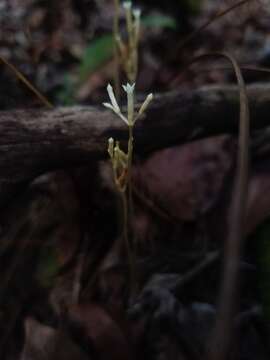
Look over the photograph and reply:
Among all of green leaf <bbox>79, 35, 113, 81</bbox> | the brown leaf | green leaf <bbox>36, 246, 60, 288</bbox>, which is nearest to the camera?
the brown leaf

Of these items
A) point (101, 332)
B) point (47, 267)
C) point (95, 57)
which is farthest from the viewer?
point (95, 57)

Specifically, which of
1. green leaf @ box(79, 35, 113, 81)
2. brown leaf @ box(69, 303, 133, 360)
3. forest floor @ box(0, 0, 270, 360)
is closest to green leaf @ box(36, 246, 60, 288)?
forest floor @ box(0, 0, 270, 360)

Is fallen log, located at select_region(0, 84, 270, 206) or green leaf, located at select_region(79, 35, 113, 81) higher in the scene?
green leaf, located at select_region(79, 35, 113, 81)

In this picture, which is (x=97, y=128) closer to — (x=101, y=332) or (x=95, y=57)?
(x=101, y=332)

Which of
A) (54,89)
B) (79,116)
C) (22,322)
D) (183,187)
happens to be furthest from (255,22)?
(22,322)

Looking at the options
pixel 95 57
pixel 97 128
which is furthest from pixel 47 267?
pixel 95 57

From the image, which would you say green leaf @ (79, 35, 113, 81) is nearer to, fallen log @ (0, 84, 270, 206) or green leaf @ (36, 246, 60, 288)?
fallen log @ (0, 84, 270, 206)

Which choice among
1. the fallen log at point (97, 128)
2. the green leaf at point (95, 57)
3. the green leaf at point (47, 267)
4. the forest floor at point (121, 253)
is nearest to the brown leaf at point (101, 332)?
the forest floor at point (121, 253)
